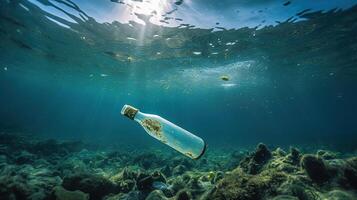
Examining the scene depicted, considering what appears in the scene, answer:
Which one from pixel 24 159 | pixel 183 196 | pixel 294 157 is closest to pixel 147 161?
pixel 24 159

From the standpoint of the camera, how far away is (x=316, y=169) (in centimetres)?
568

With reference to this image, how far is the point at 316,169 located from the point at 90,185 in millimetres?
5760

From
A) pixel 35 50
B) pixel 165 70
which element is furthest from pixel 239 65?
pixel 35 50

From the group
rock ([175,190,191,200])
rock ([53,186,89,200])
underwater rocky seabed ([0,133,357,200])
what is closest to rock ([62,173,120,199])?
underwater rocky seabed ([0,133,357,200])

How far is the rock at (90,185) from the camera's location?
23.3 ft

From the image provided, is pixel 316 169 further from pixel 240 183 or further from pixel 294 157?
pixel 240 183

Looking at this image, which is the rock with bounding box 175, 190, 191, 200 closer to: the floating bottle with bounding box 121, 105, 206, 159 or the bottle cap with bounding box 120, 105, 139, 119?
the floating bottle with bounding box 121, 105, 206, 159

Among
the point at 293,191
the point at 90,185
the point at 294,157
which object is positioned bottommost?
the point at 90,185

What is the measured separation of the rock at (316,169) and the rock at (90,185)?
515cm

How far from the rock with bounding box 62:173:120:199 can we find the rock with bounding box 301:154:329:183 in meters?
5.15

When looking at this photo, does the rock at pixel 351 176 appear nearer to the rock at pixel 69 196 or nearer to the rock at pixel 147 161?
the rock at pixel 69 196

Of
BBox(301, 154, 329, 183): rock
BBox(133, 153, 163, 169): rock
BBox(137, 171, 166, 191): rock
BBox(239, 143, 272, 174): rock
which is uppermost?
BBox(301, 154, 329, 183): rock

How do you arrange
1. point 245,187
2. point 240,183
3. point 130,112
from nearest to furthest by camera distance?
point 130,112
point 245,187
point 240,183

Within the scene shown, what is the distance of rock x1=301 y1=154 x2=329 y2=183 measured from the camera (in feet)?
18.4
